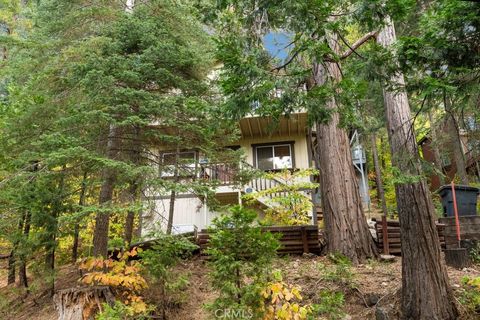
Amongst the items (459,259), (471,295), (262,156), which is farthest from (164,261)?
(262,156)

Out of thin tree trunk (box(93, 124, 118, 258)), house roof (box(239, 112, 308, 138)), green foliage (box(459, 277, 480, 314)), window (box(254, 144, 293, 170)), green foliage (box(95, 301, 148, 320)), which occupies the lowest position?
green foliage (box(95, 301, 148, 320))

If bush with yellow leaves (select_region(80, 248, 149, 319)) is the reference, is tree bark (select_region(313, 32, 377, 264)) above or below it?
above

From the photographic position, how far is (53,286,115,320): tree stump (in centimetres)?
509

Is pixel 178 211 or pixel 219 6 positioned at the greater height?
pixel 219 6

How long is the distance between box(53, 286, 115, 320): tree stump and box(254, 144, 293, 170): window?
8.42m

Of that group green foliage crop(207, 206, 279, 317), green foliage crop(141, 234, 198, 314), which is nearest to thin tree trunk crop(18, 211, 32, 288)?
green foliage crop(141, 234, 198, 314)

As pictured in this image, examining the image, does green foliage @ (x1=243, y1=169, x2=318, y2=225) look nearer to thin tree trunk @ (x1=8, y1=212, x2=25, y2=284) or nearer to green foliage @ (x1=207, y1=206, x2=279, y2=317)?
green foliage @ (x1=207, y1=206, x2=279, y2=317)

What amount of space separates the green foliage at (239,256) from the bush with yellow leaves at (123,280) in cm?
164

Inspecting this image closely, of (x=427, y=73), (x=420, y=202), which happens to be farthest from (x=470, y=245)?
(x=427, y=73)

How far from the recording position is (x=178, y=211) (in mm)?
11852

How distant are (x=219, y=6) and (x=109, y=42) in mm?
2723

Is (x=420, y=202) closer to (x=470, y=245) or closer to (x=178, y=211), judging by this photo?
(x=470, y=245)

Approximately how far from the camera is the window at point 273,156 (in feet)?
42.4

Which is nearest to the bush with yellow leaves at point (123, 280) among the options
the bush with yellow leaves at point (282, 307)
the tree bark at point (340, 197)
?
the bush with yellow leaves at point (282, 307)
